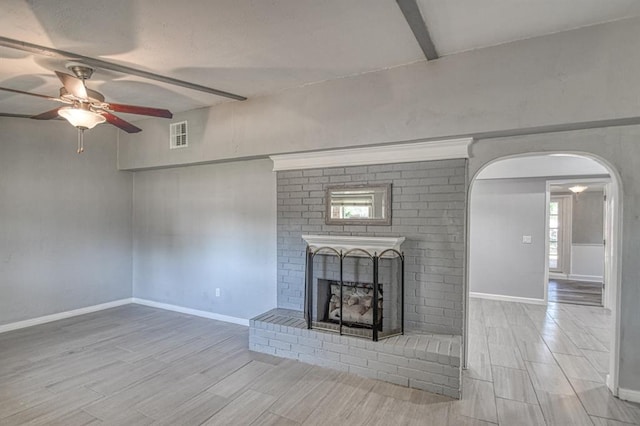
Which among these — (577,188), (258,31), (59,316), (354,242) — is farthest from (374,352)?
(577,188)

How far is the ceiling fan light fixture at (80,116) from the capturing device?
268 cm

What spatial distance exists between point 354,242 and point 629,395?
8.43 ft

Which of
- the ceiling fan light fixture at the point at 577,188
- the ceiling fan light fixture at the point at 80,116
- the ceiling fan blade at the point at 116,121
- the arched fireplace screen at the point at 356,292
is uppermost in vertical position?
the ceiling fan blade at the point at 116,121

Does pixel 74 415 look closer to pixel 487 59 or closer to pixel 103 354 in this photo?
pixel 103 354

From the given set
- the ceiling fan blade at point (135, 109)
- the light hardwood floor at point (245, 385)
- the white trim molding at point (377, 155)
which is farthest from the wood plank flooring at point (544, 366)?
the ceiling fan blade at point (135, 109)

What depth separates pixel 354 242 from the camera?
3.42 metres

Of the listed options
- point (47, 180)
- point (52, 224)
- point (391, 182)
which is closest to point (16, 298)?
point (52, 224)

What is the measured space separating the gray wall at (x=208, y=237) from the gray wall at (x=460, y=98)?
24.7 inches

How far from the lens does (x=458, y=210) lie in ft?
10.5

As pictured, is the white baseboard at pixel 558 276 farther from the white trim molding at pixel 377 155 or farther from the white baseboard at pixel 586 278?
the white trim molding at pixel 377 155

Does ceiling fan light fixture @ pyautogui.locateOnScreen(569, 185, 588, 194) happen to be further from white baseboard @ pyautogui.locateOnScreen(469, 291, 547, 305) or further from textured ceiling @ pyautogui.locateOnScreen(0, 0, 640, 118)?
textured ceiling @ pyautogui.locateOnScreen(0, 0, 640, 118)

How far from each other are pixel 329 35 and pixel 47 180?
178 inches

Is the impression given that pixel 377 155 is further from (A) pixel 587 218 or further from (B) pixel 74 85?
(A) pixel 587 218

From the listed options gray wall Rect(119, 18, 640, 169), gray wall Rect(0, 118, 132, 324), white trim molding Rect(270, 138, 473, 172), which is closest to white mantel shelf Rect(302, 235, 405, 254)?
white trim molding Rect(270, 138, 473, 172)
